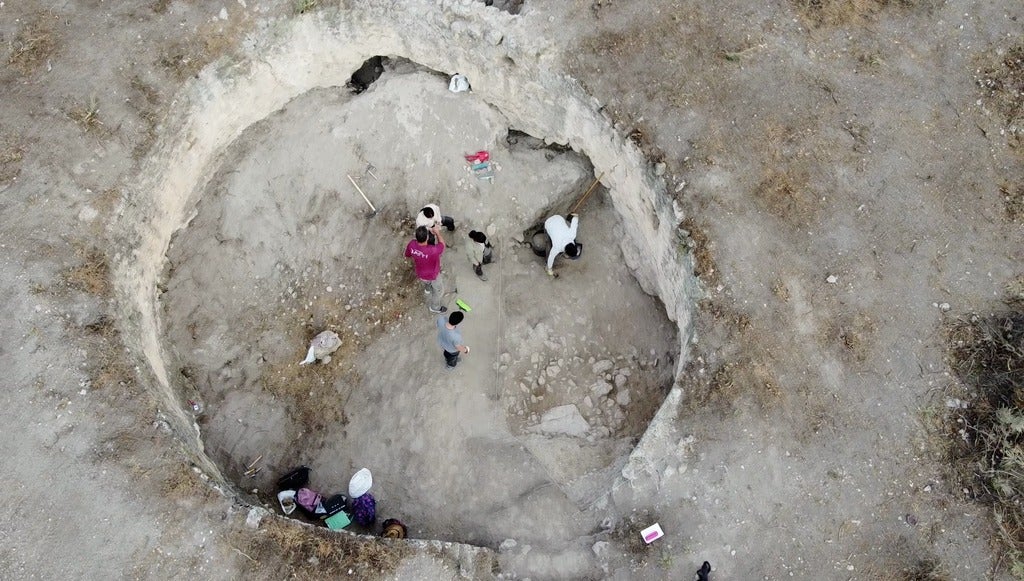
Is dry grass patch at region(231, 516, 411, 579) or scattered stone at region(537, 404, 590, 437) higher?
dry grass patch at region(231, 516, 411, 579)

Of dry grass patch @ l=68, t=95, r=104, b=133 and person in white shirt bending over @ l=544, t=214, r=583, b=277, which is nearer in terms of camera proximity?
dry grass patch @ l=68, t=95, r=104, b=133

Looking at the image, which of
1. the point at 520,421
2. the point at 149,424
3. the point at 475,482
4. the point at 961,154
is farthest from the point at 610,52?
the point at 149,424

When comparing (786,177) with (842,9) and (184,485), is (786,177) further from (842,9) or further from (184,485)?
(184,485)

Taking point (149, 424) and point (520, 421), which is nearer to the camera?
point (149, 424)

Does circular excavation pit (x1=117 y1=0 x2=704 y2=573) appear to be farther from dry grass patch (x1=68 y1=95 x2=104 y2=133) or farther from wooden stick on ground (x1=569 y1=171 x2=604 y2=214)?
dry grass patch (x1=68 y1=95 x2=104 y2=133)

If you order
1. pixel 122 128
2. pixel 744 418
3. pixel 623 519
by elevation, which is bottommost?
pixel 623 519

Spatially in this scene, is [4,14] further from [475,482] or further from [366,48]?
[475,482]

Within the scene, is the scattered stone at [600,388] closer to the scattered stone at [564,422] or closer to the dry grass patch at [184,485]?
the scattered stone at [564,422]

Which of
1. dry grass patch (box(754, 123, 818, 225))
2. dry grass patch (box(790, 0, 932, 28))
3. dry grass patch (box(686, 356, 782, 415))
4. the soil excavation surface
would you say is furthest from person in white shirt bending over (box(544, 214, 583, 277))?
dry grass patch (box(790, 0, 932, 28))
